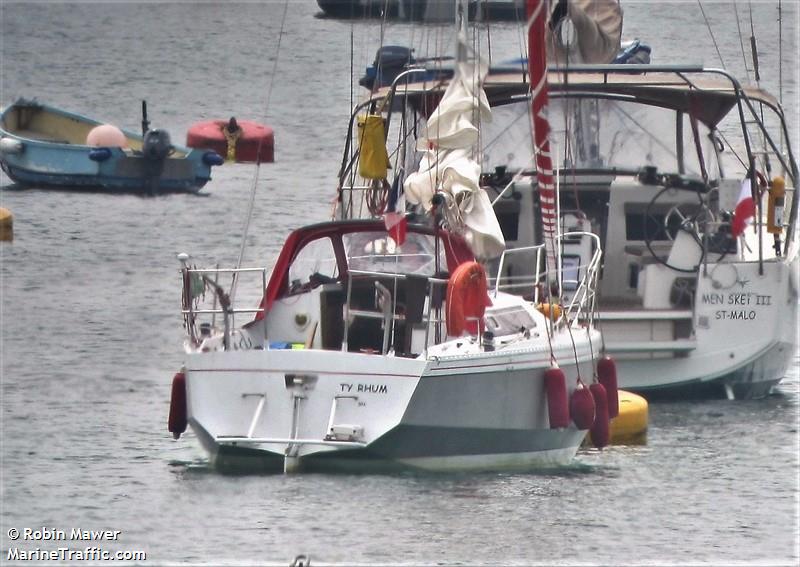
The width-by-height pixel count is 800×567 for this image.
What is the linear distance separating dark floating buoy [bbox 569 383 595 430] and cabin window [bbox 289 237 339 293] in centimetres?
299

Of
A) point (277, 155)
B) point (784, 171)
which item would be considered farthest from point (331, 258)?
point (277, 155)

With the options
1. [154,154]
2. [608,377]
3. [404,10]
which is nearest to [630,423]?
[608,377]

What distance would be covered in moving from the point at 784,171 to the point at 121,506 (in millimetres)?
12608

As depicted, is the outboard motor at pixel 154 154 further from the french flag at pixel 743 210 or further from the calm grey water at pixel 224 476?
the french flag at pixel 743 210

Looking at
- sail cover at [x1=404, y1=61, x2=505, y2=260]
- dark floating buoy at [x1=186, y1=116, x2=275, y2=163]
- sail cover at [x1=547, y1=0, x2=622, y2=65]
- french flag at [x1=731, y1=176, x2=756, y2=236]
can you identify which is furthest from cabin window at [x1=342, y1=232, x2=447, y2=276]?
dark floating buoy at [x1=186, y1=116, x2=275, y2=163]

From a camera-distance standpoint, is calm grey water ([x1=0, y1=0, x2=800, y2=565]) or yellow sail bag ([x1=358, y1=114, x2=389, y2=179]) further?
yellow sail bag ([x1=358, y1=114, x2=389, y2=179])

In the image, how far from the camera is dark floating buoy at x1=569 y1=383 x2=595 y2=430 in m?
23.2

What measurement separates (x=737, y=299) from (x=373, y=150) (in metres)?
5.27

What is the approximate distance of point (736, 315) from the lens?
28.5m

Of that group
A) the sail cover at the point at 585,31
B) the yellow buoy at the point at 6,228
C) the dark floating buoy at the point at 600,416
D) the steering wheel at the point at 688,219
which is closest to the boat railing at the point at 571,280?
the dark floating buoy at the point at 600,416

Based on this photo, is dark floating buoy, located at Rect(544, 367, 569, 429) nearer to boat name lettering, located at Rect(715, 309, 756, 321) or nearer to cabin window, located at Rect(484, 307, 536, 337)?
cabin window, located at Rect(484, 307, 536, 337)

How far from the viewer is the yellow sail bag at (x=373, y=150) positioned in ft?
86.2

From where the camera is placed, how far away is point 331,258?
24438mm

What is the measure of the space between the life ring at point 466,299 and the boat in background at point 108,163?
24075mm
